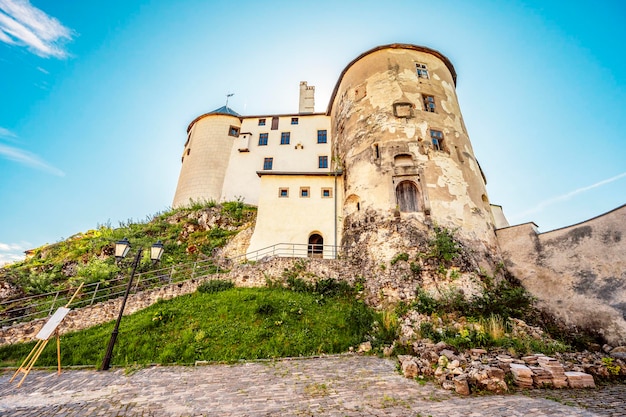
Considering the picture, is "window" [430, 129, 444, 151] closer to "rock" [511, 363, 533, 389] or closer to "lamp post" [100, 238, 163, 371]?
"rock" [511, 363, 533, 389]

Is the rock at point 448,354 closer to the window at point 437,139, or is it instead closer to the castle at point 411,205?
the castle at point 411,205

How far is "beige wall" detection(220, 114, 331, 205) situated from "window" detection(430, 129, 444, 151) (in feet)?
34.9

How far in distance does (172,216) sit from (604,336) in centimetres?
2883

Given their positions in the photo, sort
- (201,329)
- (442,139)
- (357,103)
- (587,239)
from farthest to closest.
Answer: (357,103)
(442,139)
(587,239)
(201,329)

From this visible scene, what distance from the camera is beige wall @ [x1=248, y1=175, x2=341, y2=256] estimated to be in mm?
18375

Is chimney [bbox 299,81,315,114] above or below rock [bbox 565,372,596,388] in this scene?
above

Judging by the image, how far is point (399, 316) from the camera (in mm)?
12461

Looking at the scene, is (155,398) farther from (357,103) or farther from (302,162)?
(302,162)

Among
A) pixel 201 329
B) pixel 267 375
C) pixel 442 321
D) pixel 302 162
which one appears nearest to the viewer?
pixel 267 375

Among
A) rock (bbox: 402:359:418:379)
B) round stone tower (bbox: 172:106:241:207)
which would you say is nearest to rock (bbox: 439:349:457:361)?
rock (bbox: 402:359:418:379)

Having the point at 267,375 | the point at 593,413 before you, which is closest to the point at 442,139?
the point at 593,413

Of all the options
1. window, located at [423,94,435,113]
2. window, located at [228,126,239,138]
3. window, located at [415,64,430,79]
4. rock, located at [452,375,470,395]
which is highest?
window, located at [228,126,239,138]

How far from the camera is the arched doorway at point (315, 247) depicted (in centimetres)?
1832

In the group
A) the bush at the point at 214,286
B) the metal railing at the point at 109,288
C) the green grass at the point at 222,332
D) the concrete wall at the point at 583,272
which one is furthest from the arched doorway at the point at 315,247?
the concrete wall at the point at 583,272
